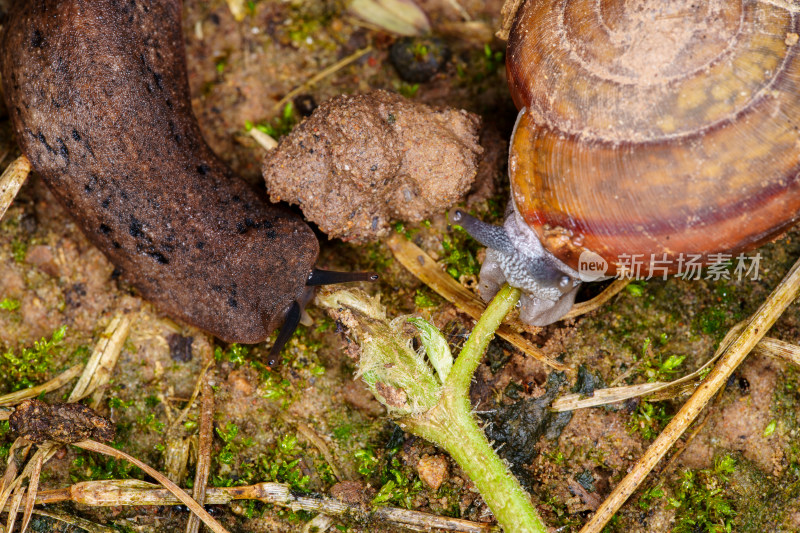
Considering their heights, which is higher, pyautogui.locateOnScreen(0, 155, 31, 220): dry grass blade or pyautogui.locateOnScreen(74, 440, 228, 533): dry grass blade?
pyautogui.locateOnScreen(0, 155, 31, 220): dry grass blade

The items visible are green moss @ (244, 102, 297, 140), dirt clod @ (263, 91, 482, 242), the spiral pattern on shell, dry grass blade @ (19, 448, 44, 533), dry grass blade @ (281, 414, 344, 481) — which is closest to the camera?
the spiral pattern on shell

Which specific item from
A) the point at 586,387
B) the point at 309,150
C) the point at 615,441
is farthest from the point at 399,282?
the point at 615,441

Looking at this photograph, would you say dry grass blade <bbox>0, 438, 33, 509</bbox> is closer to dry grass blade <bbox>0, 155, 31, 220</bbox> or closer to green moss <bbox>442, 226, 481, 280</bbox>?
dry grass blade <bbox>0, 155, 31, 220</bbox>

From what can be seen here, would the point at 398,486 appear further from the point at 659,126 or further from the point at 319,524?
the point at 659,126

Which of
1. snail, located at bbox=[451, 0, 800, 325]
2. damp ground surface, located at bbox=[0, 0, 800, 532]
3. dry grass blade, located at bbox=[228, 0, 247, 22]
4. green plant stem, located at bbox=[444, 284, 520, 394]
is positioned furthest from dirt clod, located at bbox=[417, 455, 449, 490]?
dry grass blade, located at bbox=[228, 0, 247, 22]

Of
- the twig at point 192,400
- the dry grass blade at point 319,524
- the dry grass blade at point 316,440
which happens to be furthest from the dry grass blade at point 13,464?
the dry grass blade at point 319,524

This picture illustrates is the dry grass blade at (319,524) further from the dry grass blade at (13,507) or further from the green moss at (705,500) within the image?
the green moss at (705,500)

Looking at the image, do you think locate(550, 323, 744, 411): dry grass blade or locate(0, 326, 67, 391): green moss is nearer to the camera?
locate(550, 323, 744, 411): dry grass blade

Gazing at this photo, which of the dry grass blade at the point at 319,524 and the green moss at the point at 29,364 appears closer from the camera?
the dry grass blade at the point at 319,524
